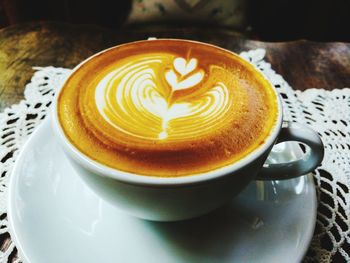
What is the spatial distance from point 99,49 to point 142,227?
0.54 metres

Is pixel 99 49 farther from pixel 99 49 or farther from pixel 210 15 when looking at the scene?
pixel 210 15

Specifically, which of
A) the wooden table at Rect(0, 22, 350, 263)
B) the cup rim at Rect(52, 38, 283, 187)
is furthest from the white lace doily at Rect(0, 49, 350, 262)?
the cup rim at Rect(52, 38, 283, 187)

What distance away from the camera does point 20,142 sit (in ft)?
2.07

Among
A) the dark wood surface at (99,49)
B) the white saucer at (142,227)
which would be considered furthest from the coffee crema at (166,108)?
the dark wood surface at (99,49)

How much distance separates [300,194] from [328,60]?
482 mm

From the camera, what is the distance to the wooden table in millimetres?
808

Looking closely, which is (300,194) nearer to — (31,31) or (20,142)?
(20,142)

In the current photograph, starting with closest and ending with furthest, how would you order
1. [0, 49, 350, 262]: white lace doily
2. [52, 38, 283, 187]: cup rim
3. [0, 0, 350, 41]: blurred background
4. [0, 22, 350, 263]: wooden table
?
[52, 38, 283, 187]: cup rim < [0, 49, 350, 262]: white lace doily < [0, 22, 350, 263]: wooden table < [0, 0, 350, 41]: blurred background

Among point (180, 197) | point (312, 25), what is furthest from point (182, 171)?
point (312, 25)

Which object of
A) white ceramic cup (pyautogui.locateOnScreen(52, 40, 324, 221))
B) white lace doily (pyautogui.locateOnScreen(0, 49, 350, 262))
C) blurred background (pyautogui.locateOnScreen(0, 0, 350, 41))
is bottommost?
blurred background (pyautogui.locateOnScreen(0, 0, 350, 41))

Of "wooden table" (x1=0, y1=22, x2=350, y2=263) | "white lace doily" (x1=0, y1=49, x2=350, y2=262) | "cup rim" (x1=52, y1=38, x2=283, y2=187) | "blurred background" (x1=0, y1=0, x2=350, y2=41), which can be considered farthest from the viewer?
"blurred background" (x1=0, y1=0, x2=350, y2=41)

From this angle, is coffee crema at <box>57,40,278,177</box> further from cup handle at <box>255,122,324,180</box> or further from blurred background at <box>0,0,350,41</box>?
blurred background at <box>0,0,350,41</box>

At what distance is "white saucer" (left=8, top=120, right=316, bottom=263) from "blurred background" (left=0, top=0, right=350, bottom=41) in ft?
3.23

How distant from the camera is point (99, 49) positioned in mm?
879
